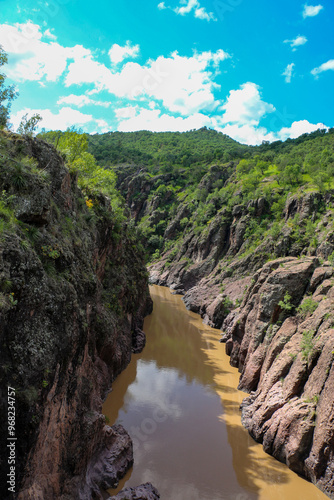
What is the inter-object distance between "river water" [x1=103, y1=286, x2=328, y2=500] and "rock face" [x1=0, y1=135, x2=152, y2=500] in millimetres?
1757

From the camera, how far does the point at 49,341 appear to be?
26.9 ft

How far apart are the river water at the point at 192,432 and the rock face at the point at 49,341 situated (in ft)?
5.77

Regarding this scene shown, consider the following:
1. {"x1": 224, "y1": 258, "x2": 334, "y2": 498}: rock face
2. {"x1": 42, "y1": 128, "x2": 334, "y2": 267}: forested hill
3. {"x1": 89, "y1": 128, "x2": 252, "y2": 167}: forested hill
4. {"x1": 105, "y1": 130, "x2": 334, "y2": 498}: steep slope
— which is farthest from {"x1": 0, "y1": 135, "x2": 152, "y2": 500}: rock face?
{"x1": 89, "y1": 128, "x2": 252, "y2": 167}: forested hill

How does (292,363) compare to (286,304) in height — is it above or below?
below

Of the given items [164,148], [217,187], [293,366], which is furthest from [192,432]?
[164,148]

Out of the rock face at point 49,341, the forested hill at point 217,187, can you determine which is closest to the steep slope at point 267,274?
the forested hill at point 217,187

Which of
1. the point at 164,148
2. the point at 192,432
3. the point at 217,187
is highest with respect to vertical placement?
the point at 164,148

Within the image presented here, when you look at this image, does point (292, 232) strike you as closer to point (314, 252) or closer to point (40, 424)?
point (314, 252)

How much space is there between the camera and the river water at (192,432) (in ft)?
38.0

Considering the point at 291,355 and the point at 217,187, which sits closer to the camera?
the point at 291,355

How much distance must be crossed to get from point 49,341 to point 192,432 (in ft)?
33.3

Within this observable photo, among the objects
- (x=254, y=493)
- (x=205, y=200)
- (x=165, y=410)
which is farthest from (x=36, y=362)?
(x=205, y=200)

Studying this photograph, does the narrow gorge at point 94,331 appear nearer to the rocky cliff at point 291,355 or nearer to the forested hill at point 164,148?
the rocky cliff at point 291,355

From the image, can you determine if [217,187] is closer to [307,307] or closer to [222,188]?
[222,188]
